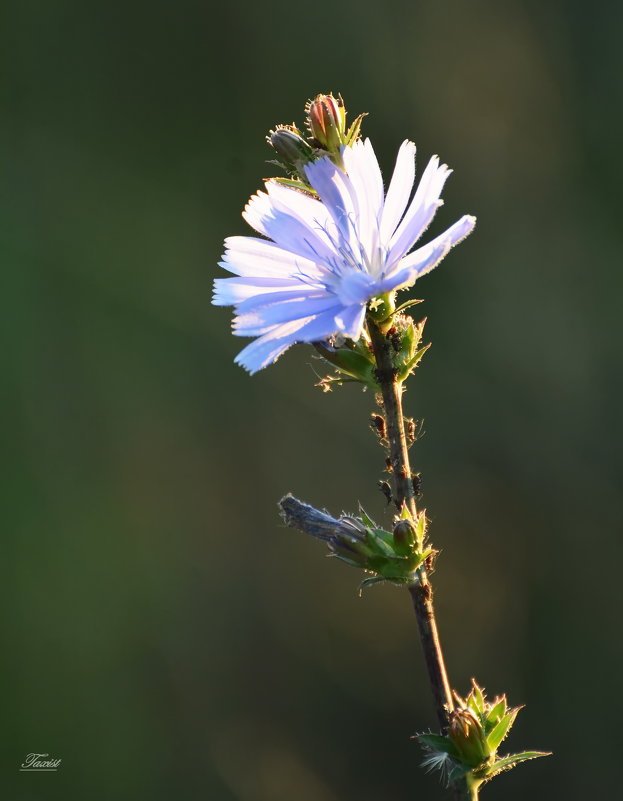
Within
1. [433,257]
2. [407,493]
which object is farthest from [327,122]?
[407,493]

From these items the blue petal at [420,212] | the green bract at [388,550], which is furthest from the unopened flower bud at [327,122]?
the green bract at [388,550]

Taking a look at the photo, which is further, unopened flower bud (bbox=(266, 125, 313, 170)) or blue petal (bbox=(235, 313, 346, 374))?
unopened flower bud (bbox=(266, 125, 313, 170))

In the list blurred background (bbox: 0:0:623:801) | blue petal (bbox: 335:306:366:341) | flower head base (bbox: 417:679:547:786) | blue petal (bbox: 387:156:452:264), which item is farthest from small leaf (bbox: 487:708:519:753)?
blurred background (bbox: 0:0:623:801)

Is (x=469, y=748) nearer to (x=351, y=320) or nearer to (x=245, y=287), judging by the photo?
→ (x=351, y=320)

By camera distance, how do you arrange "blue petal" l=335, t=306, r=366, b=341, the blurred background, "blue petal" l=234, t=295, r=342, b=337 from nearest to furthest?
1. "blue petal" l=335, t=306, r=366, b=341
2. "blue petal" l=234, t=295, r=342, b=337
3. the blurred background

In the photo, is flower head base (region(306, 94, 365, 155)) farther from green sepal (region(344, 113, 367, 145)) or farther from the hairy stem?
the hairy stem

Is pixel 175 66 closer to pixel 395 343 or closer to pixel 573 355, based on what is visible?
pixel 573 355

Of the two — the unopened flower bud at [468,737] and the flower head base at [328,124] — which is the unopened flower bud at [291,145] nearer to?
the flower head base at [328,124]
